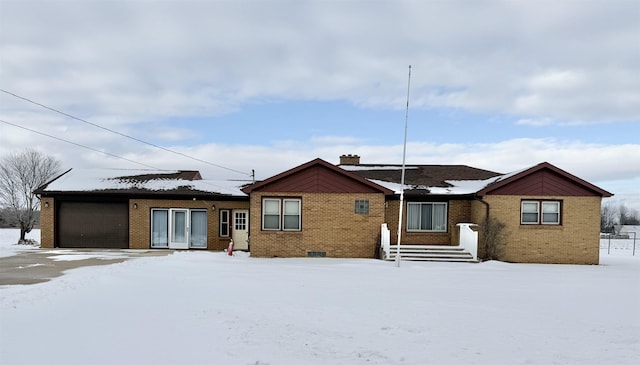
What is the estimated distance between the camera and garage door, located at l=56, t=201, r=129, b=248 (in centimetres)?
2119

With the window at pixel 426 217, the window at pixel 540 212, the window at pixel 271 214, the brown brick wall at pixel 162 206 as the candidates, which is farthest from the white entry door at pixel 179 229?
the window at pixel 540 212

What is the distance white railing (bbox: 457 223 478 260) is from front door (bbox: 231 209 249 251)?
961cm

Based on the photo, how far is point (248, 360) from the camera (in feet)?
17.8

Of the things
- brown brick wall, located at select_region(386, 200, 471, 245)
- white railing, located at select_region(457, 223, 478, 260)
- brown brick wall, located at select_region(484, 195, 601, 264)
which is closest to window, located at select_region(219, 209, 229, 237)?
brown brick wall, located at select_region(386, 200, 471, 245)

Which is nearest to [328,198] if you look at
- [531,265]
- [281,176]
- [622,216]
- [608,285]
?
[281,176]

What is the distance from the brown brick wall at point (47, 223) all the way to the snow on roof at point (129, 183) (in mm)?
670

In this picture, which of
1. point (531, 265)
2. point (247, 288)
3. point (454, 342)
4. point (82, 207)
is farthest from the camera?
point (82, 207)

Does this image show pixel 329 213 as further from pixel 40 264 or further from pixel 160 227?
pixel 40 264

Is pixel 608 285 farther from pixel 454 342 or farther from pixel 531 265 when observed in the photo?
pixel 454 342

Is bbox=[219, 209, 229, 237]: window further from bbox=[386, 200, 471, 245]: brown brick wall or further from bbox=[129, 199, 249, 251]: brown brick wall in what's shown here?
Result: bbox=[386, 200, 471, 245]: brown brick wall

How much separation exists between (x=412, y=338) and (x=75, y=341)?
4.57 m

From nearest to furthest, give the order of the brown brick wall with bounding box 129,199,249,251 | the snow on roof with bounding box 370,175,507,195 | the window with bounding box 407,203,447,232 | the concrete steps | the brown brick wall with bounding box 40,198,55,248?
the concrete steps, the snow on roof with bounding box 370,175,507,195, the window with bounding box 407,203,447,232, the brown brick wall with bounding box 40,198,55,248, the brown brick wall with bounding box 129,199,249,251

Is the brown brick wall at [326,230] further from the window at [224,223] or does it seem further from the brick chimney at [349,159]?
the brick chimney at [349,159]

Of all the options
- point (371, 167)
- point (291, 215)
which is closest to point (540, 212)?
point (371, 167)
